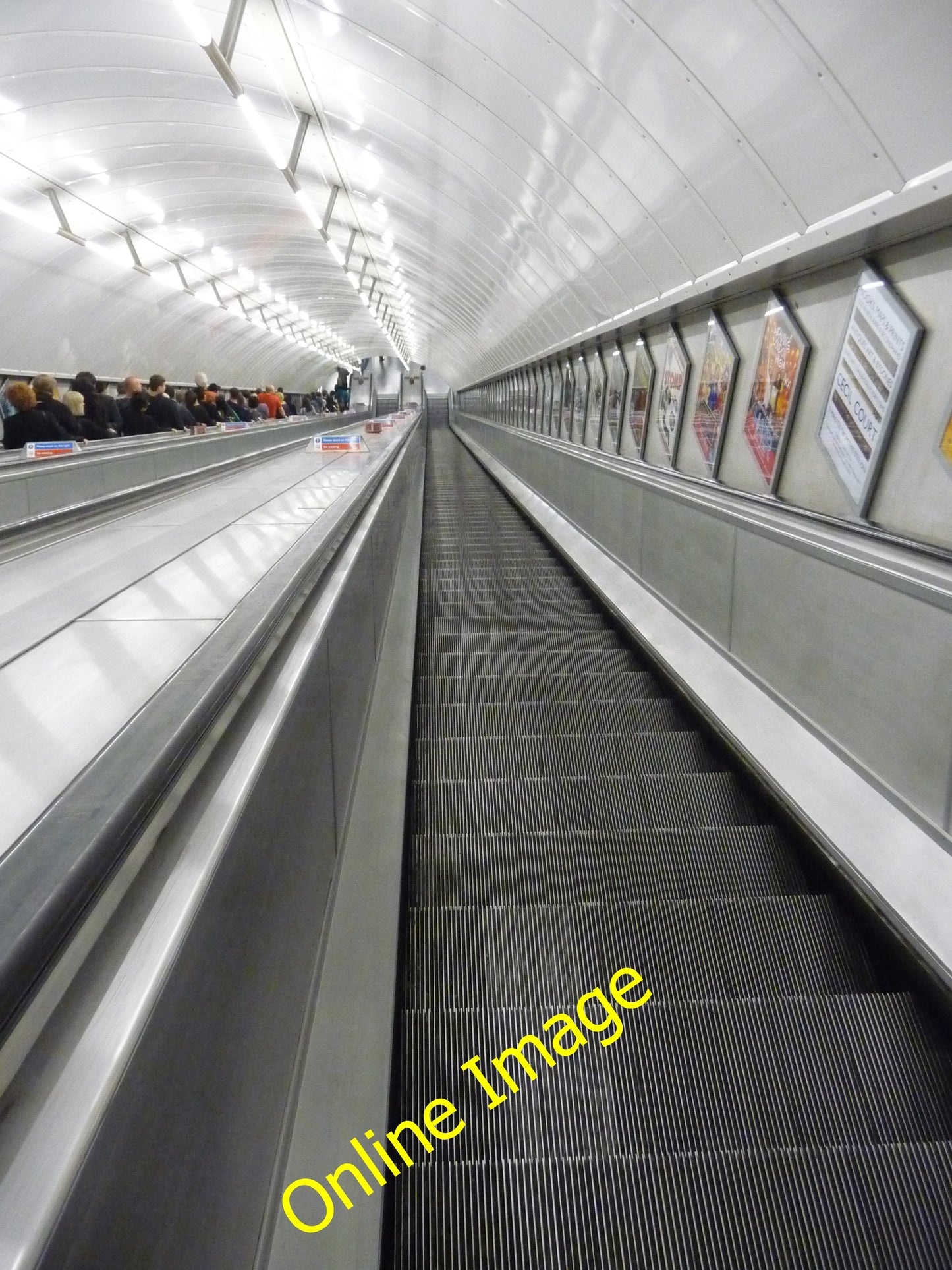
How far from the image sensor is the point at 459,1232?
215 cm

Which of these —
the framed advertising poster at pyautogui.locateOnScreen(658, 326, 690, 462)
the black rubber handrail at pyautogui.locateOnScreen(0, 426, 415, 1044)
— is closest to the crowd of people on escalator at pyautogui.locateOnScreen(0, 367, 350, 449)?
the framed advertising poster at pyautogui.locateOnScreen(658, 326, 690, 462)

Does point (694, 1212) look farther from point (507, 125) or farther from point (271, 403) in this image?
point (271, 403)

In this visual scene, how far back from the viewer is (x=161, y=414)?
43.2 feet

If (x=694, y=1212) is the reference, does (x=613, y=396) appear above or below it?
below

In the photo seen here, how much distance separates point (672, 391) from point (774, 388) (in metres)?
3.42

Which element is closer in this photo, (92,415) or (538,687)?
(538,687)

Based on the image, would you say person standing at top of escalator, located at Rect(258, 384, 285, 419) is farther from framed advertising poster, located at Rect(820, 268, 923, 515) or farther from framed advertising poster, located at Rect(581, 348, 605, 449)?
framed advertising poster, located at Rect(820, 268, 923, 515)

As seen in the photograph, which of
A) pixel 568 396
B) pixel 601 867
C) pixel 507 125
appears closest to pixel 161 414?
pixel 507 125

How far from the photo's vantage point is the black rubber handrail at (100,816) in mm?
941

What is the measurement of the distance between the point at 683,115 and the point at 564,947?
21.5 feet

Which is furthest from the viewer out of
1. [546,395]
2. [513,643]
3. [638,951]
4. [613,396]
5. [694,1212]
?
[546,395]

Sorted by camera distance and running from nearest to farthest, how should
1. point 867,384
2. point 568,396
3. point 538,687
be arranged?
point 538,687 < point 867,384 < point 568,396

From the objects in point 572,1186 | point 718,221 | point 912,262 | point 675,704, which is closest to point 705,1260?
point 572,1186

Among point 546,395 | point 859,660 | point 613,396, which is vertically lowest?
point 546,395
